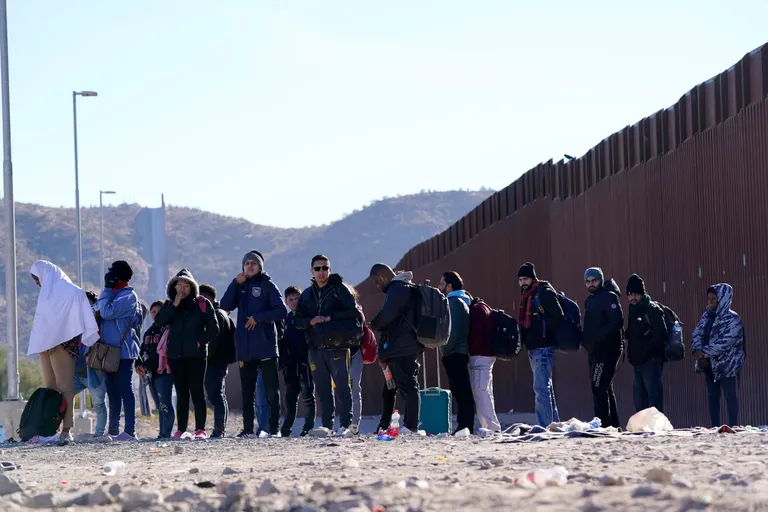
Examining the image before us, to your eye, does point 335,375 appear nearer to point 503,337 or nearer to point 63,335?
point 503,337

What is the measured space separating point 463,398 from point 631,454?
5.04m

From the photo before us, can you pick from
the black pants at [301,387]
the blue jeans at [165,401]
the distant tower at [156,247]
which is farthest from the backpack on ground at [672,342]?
the distant tower at [156,247]

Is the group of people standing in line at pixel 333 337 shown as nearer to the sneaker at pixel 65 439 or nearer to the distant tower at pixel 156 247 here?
the sneaker at pixel 65 439

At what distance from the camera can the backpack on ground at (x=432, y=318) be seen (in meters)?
13.4

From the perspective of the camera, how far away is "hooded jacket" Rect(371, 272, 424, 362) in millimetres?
13492

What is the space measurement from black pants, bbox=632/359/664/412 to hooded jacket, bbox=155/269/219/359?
Result: 402cm

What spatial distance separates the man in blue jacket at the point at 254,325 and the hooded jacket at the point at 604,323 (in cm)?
281

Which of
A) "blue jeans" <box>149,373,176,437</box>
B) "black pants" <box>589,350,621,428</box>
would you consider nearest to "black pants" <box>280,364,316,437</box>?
"blue jeans" <box>149,373,176,437</box>

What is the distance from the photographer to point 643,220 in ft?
67.6

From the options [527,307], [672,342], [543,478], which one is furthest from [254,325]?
[543,478]

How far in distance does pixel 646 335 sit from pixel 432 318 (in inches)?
95.7

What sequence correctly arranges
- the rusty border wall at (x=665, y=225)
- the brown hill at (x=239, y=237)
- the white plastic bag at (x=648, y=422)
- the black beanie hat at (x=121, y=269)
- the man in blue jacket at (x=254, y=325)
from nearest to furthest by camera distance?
the white plastic bag at (x=648, y=422) < the man in blue jacket at (x=254, y=325) < the black beanie hat at (x=121, y=269) < the rusty border wall at (x=665, y=225) < the brown hill at (x=239, y=237)

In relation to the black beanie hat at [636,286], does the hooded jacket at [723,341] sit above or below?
below

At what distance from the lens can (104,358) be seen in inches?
571
